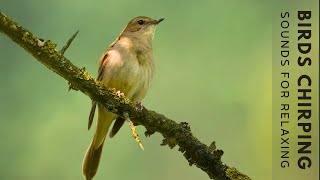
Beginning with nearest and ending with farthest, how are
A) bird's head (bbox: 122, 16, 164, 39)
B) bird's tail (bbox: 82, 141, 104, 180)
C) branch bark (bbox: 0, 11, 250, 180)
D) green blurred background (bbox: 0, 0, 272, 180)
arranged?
branch bark (bbox: 0, 11, 250, 180)
bird's tail (bbox: 82, 141, 104, 180)
bird's head (bbox: 122, 16, 164, 39)
green blurred background (bbox: 0, 0, 272, 180)

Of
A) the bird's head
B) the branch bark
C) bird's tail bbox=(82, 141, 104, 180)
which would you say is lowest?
the branch bark

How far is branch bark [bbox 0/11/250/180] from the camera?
547 centimetres

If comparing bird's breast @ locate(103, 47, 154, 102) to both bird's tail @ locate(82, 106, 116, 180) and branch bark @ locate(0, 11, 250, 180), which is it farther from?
branch bark @ locate(0, 11, 250, 180)

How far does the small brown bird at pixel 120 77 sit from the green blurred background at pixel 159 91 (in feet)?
26.3

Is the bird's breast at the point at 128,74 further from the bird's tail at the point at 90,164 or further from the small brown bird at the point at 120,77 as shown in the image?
the bird's tail at the point at 90,164

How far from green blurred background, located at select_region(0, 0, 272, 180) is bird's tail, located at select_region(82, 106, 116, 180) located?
7940 mm

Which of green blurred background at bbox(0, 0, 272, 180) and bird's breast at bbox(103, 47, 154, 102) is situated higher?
green blurred background at bbox(0, 0, 272, 180)

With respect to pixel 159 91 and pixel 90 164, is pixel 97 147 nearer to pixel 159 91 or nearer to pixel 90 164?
pixel 90 164

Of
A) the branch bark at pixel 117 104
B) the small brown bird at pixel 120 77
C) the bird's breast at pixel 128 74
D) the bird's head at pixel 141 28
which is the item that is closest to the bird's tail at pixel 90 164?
the small brown bird at pixel 120 77

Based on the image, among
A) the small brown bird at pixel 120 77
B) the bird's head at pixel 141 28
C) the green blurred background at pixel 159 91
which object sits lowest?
the small brown bird at pixel 120 77

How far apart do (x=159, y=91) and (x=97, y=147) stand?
36.9 ft

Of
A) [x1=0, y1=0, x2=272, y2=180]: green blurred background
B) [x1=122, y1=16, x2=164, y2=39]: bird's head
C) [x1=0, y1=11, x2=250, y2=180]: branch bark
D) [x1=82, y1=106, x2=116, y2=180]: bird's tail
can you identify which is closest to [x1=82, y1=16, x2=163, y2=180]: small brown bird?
[x1=82, y1=106, x2=116, y2=180]: bird's tail

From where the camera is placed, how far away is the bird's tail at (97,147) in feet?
25.4

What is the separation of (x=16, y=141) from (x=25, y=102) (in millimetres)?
2970
